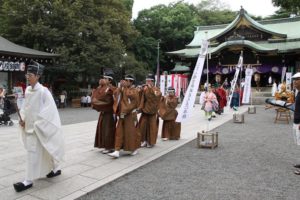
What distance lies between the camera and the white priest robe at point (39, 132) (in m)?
4.35

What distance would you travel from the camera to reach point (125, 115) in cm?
614

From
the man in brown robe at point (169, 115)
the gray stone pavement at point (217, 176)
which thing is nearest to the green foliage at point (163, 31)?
the man in brown robe at point (169, 115)

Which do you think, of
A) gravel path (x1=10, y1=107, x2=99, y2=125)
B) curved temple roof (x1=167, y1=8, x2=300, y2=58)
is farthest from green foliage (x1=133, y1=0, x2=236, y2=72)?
gravel path (x1=10, y1=107, x2=99, y2=125)

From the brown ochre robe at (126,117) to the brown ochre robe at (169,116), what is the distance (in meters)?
2.19

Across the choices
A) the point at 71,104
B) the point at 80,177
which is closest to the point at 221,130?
the point at 80,177

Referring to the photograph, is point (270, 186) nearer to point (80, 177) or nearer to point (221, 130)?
point (80, 177)

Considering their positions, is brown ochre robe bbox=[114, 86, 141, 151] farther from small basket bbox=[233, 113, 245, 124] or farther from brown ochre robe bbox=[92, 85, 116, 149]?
small basket bbox=[233, 113, 245, 124]

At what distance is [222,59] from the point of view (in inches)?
1097

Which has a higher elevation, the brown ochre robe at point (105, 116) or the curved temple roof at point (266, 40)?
the curved temple roof at point (266, 40)

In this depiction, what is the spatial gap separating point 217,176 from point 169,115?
3389 millimetres

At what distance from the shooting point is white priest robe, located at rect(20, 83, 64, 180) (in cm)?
435

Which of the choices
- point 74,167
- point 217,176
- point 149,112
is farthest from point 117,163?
point 217,176

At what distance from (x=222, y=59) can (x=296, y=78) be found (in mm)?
23035

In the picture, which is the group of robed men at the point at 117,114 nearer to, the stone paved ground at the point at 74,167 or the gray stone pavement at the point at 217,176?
the stone paved ground at the point at 74,167
